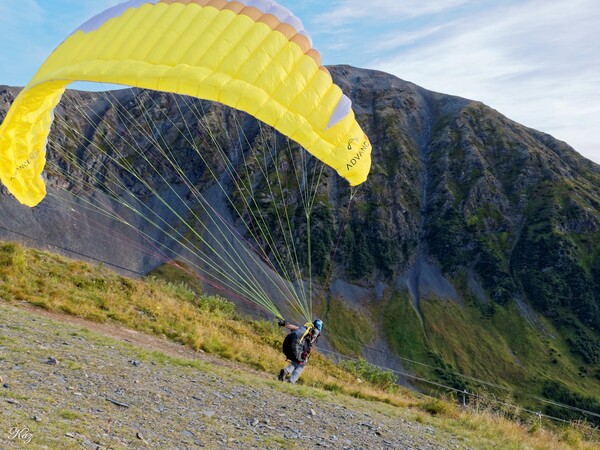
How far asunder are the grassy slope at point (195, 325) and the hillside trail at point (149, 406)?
107 centimetres

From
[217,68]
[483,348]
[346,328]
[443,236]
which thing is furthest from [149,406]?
[443,236]

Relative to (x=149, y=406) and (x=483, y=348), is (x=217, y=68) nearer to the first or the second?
(x=149, y=406)

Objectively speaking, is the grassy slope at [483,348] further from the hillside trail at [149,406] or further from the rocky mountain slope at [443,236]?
the hillside trail at [149,406]

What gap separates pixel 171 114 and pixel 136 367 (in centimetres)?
→ 10189

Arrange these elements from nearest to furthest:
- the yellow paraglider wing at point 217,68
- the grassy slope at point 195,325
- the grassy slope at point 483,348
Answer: the yellow paraglider wing at point 217,68 → the grassy slope at point 195,325 → the grassy slope at point 483,348

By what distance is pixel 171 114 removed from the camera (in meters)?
103

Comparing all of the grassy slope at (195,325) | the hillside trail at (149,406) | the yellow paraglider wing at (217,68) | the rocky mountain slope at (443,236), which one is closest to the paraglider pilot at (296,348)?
the grassy slope at (195,325)

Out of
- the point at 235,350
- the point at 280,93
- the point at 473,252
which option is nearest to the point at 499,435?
the point at 235,350

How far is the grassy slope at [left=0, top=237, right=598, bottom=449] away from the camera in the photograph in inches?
390

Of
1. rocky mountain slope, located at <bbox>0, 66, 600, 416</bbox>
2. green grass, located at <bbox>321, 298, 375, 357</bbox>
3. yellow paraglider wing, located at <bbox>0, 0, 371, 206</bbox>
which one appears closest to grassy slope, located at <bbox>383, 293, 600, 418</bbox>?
rocky mountain slope, located at <bbox>0, 66, 600, 416</bbox>

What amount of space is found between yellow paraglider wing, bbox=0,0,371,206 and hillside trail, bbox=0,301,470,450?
170 inches

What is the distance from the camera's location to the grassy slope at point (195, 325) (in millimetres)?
9898

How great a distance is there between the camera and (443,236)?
94.3m

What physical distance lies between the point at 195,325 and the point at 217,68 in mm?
7893
